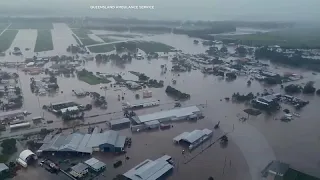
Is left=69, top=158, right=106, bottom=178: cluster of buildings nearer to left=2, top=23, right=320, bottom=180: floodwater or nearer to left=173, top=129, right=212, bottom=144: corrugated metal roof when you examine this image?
left=2, top=23, right=320, bottom=180: floodwater

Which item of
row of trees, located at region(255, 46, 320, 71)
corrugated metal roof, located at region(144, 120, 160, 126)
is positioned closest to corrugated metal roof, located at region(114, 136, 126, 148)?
corrugated metal roof, located at region(144, 120, 160, 126)

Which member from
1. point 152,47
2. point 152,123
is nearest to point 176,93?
point 152,123

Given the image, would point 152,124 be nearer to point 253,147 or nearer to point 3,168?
point 253,147

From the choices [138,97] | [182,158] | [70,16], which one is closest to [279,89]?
[138,97]

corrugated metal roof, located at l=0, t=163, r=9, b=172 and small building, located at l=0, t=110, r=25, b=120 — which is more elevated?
small building, located at l=0, t=110, r=25, b=120

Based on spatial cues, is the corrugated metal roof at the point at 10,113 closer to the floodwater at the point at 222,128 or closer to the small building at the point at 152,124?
the floodwater at the point at 222,128

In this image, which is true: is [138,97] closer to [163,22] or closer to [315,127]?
[315,127]
